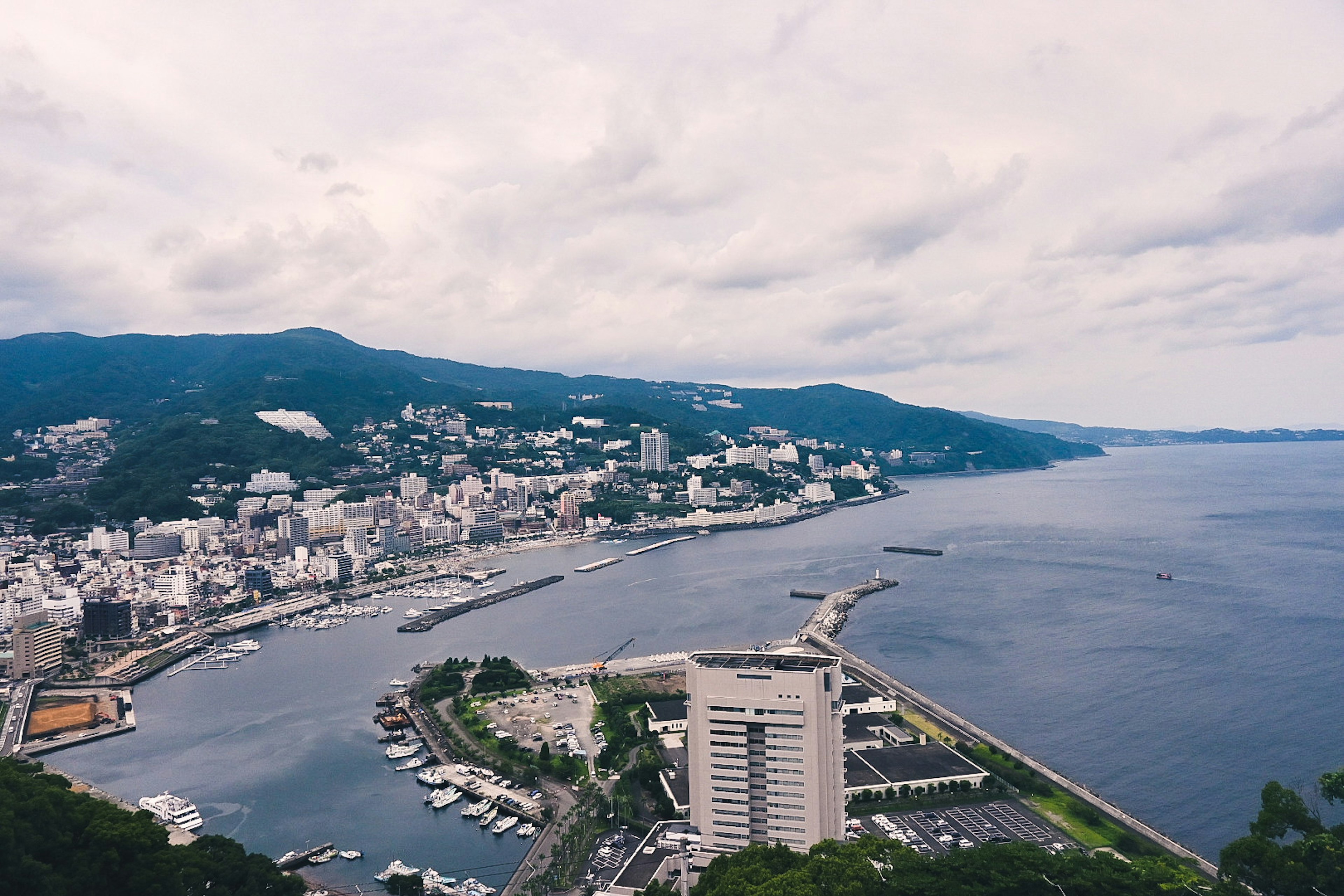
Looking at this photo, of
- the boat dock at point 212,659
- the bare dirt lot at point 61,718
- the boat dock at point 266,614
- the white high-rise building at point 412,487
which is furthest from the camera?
the white high-rise building at point 412,487

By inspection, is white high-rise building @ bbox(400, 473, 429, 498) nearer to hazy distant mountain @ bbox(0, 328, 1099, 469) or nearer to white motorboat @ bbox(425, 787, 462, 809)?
hazy distant mountain @ bbox(0, 328, 1099, 469)

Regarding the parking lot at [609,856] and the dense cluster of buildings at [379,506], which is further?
the dense cluster of buildings at [379,506]

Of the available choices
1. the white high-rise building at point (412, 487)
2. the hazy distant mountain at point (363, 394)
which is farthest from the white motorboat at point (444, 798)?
the hazy distant mountain at point (363, 394)

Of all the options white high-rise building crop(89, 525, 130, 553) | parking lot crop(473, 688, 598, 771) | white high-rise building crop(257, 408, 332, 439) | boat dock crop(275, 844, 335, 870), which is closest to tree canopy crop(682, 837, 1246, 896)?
boat dock crop(275, 844, 335, 870)

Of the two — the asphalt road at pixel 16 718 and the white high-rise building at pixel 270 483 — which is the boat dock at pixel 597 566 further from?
the white high-rise building at pixel 270 483

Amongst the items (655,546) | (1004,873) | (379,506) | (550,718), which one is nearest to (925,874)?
(1004,873)

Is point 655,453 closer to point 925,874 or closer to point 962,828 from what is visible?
point 962,828
